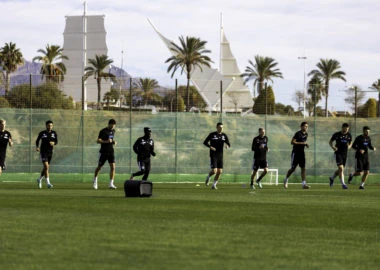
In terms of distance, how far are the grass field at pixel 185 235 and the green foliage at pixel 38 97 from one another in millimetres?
21274

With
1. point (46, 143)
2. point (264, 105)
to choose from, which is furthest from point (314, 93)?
point (46, 143)

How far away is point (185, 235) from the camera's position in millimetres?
12938

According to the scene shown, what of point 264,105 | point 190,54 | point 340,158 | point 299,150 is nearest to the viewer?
point 299,150

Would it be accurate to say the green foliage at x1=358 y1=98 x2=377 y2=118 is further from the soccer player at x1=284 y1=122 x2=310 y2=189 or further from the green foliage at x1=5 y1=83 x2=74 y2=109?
the soccer player at x1=284 y1=122 x2=310 y2=189

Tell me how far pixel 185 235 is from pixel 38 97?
3034 cm

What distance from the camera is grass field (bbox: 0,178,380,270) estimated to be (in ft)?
33.3

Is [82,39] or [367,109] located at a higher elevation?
[82,39]

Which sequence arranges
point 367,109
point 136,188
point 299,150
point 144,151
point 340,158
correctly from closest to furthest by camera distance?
point 136,188, point 144,151, point 299,150, point 340,158, point 367,109

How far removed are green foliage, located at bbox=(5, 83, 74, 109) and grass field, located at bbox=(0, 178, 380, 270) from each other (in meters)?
21.3

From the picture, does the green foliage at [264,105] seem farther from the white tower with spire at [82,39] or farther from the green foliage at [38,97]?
the white tower with spire at [82,39]

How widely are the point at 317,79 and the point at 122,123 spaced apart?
67.1 meters

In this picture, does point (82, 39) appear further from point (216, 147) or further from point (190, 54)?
point (216, 147)

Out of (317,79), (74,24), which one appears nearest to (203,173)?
(317,79)

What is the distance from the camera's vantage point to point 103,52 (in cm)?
10931
